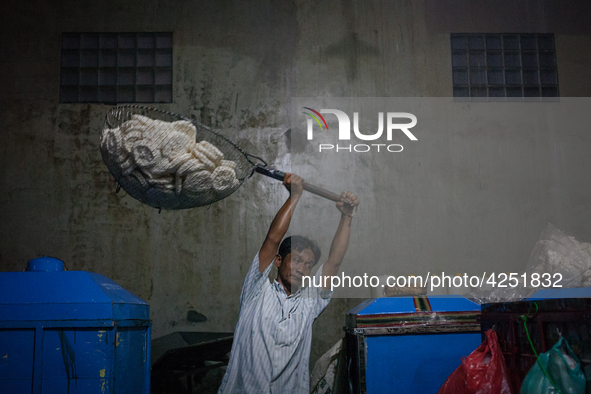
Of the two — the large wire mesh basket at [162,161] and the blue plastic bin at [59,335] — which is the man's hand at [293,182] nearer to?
the large wire mesh basket at [162,161]

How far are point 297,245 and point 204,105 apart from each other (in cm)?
208

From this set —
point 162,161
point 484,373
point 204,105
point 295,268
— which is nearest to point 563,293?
point 484,373

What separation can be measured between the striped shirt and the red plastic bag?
2.97ft

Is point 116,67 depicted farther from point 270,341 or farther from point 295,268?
point 270,341

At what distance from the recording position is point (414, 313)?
2.82 meters

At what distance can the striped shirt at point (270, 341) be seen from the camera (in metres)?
2.64

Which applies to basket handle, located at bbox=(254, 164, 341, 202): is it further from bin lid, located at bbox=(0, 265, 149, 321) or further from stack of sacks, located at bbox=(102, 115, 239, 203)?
bin lid, located at bbox=(0, 265, 149, 321)

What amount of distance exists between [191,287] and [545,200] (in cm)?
335

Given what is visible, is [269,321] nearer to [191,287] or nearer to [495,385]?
[495,385]

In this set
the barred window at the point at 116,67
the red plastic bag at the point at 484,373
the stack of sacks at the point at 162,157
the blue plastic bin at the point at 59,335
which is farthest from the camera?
the barred window at the point at 116,67

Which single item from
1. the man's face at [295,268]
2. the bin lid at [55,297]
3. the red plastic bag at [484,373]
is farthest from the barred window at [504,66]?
the bin lid at [55,297]

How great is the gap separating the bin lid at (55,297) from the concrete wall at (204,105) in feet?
5.47

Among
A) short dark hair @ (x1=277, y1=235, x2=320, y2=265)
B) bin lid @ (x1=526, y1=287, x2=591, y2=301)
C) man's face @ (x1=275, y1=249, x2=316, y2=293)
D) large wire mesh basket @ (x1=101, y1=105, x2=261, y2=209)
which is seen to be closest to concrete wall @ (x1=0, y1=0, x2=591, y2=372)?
short dark hair @ (x1=277, y1=235, x2=320, y2=265)

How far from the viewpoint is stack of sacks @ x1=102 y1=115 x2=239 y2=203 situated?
210 cm
